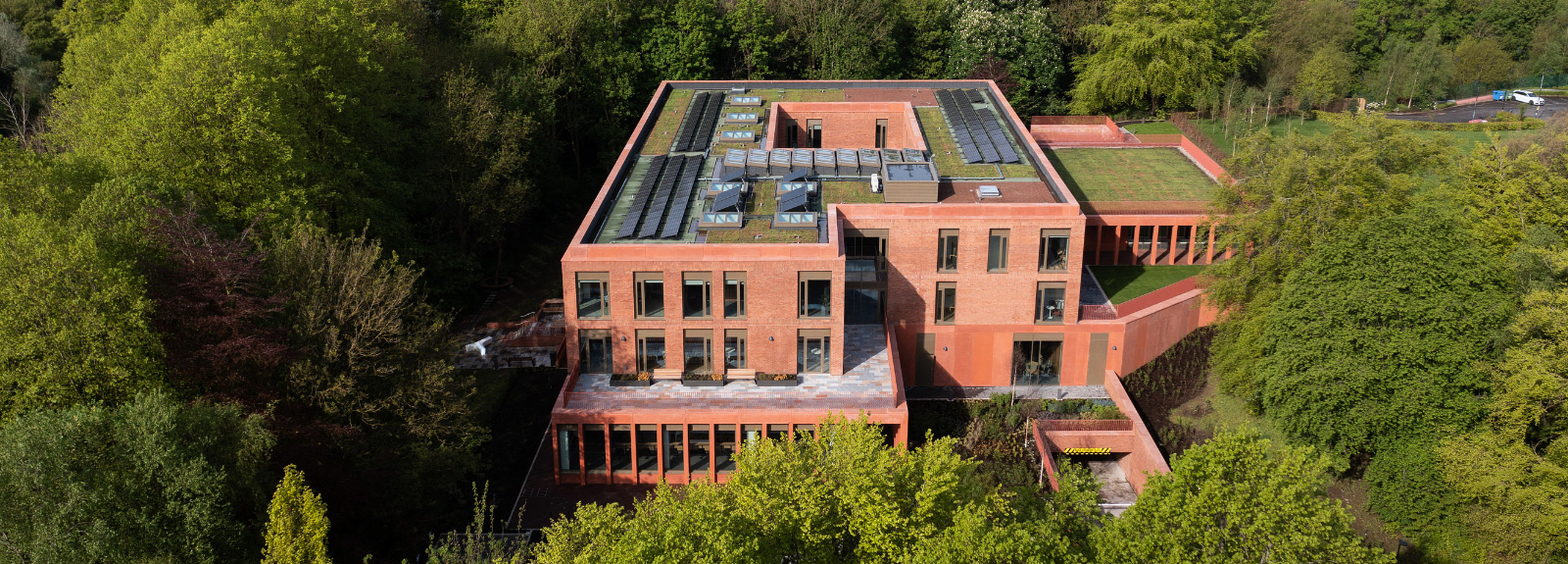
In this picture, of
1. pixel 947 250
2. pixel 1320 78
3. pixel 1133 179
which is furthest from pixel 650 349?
pixel 1320 78

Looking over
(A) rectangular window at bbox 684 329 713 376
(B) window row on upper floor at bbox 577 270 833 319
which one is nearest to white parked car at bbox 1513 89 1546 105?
(B) window row on upper floor at bbox 577 270 833 319

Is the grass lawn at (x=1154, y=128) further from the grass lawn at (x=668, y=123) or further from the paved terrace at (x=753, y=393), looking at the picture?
the paved terrace at (x=753, y=393)

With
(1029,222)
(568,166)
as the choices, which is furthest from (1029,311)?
(568,166)

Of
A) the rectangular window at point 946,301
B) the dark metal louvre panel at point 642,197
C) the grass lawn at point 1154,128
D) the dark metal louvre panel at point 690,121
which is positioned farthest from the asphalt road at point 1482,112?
the dark metal louvre panel at point 642,197

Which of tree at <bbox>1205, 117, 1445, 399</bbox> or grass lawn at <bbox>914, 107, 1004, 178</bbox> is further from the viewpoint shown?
grass lawn at <bbox>914, 107, 1004, 178</bbox>

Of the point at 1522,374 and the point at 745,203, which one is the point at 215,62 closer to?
the point at 745,203

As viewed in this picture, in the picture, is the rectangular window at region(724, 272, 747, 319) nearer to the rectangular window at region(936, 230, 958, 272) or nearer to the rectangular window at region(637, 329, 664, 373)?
the rectangular window at region(637, 329, 664, 373)
